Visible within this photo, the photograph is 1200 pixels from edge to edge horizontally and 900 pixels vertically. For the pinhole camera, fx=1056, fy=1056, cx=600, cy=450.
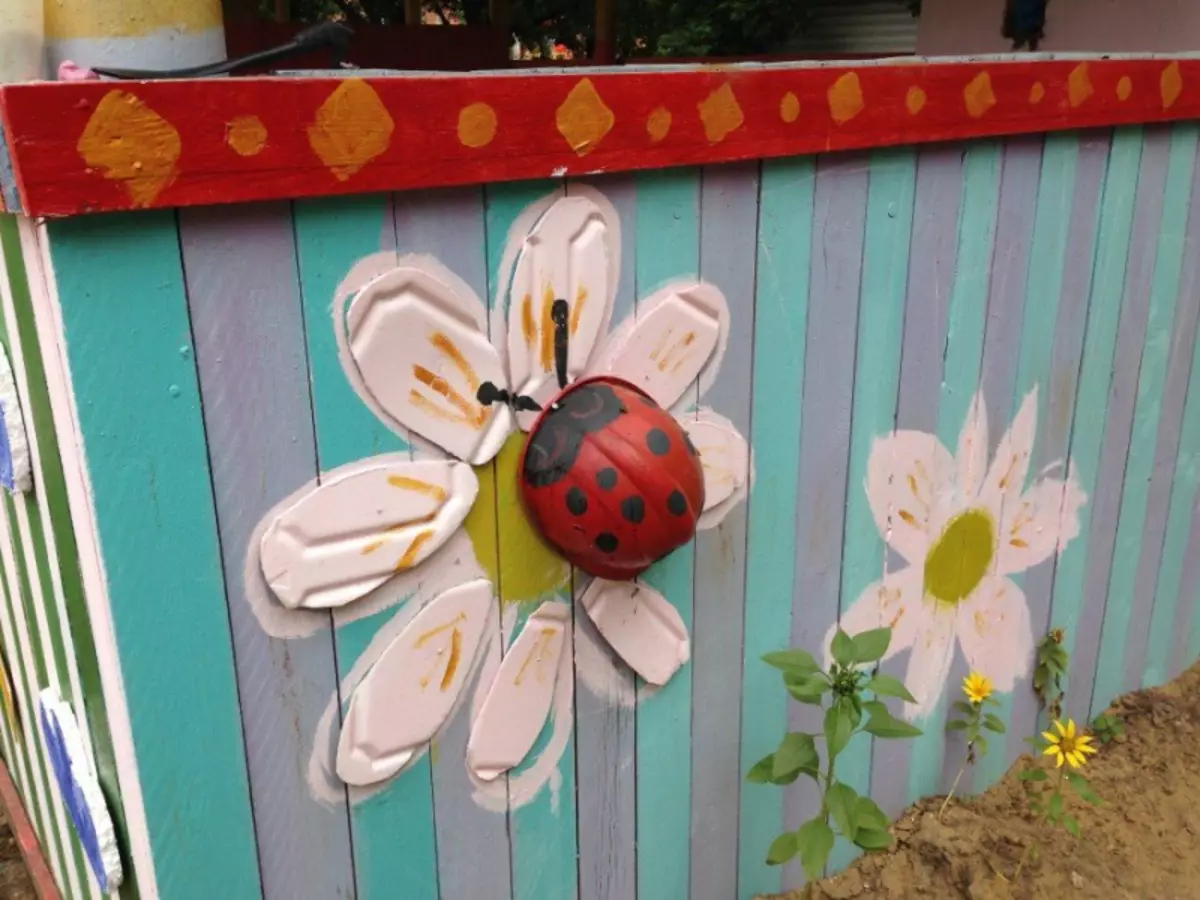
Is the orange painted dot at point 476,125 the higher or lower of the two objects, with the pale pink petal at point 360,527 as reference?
higher

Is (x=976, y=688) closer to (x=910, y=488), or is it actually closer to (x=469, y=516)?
(x=910, y=488)

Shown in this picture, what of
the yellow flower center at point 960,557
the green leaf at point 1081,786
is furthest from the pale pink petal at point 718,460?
the green leaf at point 1081,786

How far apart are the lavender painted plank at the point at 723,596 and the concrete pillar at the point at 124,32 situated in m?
0.68

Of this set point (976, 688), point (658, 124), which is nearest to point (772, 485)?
point (658, 124)

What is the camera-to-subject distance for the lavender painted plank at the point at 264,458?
1087 millimetres

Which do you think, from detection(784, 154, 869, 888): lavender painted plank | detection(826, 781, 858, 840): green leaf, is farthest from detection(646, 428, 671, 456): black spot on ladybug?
detection(826, 781, 858, 840): green leaf

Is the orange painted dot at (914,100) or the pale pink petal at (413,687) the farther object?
the orange painted dot at (914,100)

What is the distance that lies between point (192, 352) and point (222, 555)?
0.75 ft

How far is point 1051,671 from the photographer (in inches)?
93.6

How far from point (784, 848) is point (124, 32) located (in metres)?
1.48

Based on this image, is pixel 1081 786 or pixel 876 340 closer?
pixel 876 340

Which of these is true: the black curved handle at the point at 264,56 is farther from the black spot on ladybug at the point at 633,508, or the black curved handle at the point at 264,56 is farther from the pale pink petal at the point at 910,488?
the pale pink petal at the point at 910,488

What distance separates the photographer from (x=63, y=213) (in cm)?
94

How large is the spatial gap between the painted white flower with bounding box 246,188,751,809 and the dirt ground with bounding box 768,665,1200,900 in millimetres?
906
